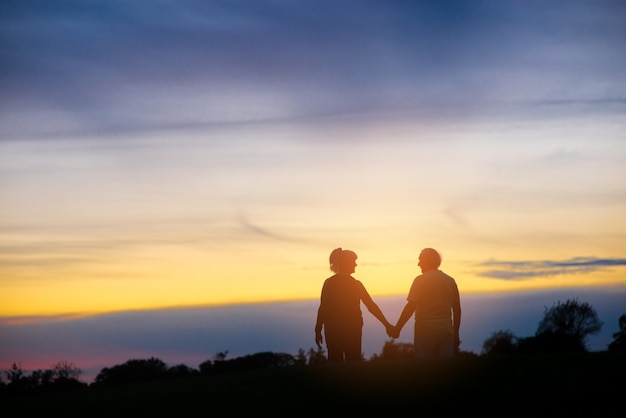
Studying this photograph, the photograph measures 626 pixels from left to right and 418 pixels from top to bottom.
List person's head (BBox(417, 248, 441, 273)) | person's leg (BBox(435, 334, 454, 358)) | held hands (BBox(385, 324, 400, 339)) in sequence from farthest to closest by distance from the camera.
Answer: held hands (BBox(385, 324, 400, 339))
person's head (BBox(417, 248, 441, 273))
person's leg (BBox(435, 334, 454, 358))

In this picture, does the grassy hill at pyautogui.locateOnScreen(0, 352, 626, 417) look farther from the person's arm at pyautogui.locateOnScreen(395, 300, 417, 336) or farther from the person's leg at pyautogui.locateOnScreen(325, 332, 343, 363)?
the person's leg at pyautogui.locateOnScreen(325, 332, 343, 363)

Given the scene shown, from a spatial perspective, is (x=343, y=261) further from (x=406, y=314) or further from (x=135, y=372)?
(x=135, y=372)

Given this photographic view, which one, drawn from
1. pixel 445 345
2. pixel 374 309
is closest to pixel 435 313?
pixel 445 345

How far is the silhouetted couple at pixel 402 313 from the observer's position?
14.2 meters

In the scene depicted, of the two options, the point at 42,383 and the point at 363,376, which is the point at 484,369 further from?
the point at 42,383

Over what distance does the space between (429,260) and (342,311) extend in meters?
1.78

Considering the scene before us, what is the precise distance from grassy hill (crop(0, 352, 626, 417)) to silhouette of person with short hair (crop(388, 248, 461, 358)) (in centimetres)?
184

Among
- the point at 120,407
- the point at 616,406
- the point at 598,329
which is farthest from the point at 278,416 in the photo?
the point at 598,329

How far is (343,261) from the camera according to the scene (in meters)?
15.5

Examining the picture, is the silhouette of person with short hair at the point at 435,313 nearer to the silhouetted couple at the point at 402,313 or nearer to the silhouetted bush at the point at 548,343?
the silhouetted couple at the point at 402,313

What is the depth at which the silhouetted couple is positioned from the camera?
14.2 metres

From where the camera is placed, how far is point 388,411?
33.5ft

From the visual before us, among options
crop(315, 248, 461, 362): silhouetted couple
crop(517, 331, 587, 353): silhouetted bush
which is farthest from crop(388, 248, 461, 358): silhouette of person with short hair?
crop(517, 331, 587, 353): silhouetted bush

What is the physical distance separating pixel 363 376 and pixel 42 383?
6.97 metres
